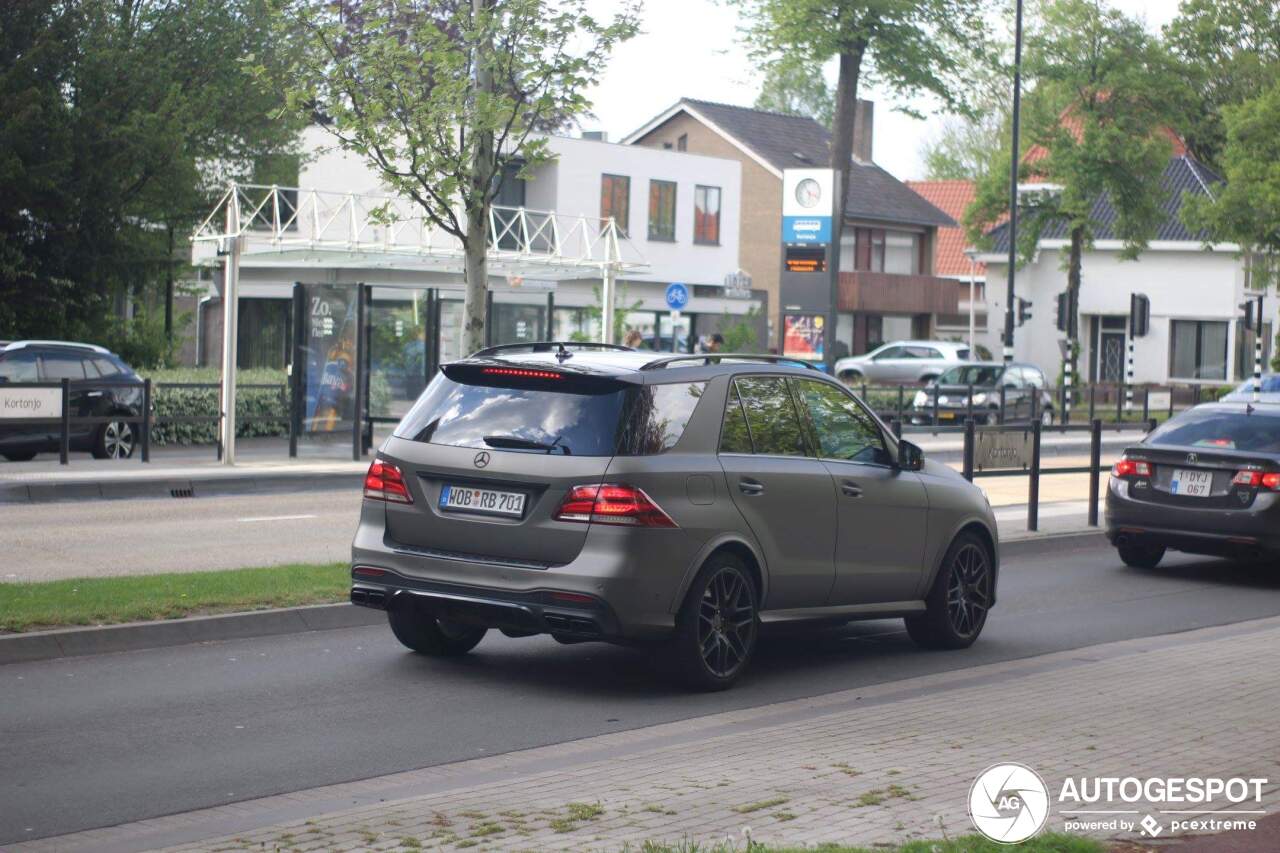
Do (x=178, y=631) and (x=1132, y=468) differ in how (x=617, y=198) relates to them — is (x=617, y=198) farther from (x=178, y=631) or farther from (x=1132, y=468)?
(x=178, y=631)

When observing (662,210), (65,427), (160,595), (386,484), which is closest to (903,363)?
(662,210)

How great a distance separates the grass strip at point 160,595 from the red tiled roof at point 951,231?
62.9m

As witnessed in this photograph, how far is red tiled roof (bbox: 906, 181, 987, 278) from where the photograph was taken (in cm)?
7762

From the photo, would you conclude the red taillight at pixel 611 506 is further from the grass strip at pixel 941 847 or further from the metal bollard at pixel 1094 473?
the metal bollard at pixel 1094 473

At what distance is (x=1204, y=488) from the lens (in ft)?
47.8

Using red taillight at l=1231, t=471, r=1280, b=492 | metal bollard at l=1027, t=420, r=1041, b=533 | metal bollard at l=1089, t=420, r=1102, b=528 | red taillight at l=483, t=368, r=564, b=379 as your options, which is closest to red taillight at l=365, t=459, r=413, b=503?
red taillight at l=483, t=368, r=564, b=379

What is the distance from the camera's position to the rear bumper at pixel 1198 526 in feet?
46.5

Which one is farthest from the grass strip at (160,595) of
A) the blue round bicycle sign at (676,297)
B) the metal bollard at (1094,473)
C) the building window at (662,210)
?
the building window at (662,210)

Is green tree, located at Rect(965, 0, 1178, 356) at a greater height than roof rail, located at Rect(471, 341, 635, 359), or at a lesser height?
greater

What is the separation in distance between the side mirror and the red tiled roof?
63368mm

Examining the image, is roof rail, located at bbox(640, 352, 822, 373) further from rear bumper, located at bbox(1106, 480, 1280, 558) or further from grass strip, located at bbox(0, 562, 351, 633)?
rear bumper, located at bbox(1106, 480, 1280, 558)

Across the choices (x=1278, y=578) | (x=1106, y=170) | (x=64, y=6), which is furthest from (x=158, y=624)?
(x=1106, y=170)

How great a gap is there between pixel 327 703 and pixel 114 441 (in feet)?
53.8

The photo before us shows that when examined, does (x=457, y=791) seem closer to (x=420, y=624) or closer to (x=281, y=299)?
(x=420, y=624)
